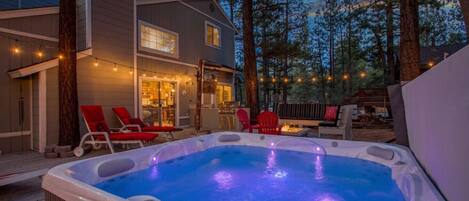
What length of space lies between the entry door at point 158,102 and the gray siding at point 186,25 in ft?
3.93

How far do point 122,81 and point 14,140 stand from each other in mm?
2954

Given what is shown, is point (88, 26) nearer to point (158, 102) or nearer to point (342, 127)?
point (158, 102)

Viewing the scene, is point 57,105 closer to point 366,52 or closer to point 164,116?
point 164,116

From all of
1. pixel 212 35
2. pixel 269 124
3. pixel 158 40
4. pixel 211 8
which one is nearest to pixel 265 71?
pixel 212 35

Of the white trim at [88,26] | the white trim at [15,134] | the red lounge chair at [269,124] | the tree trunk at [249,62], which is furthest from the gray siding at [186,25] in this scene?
the red lounge chair at [269,124]

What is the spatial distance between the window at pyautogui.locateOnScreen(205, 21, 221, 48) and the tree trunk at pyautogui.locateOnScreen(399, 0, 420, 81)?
25.2ft

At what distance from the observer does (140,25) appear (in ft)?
28.9

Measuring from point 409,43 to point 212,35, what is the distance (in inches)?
323

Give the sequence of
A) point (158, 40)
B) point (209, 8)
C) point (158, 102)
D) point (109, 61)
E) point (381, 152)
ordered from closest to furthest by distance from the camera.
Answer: point (381, 152) < point (109, 61) < point (158, 40) < point (158, 102) < point (209, 8)

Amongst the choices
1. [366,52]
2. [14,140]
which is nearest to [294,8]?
[366,52]

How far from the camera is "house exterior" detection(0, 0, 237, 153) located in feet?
19.7

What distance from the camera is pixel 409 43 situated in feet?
22.5

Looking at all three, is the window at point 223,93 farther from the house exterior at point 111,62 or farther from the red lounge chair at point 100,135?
the red lounge chair at point 100,135

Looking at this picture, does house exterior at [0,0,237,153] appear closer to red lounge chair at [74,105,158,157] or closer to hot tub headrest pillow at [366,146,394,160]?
red lounge chair at [74,105,158,157]
